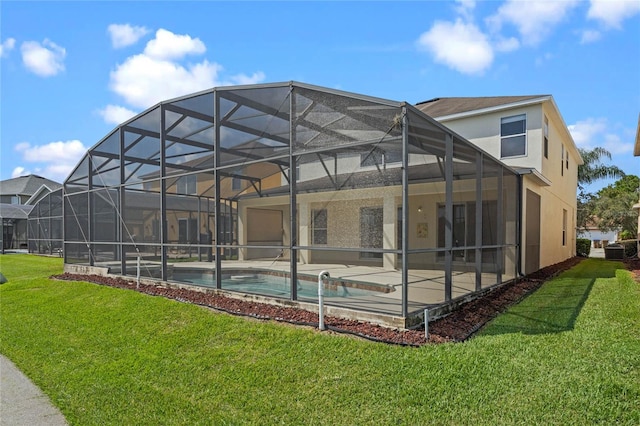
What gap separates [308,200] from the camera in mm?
6750

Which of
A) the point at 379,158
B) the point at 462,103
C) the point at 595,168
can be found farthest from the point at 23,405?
the point at 595,168

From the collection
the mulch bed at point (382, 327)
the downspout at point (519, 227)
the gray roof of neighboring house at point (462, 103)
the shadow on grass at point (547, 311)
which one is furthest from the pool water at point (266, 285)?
the gray roof of neighboring house at point (462, 103)

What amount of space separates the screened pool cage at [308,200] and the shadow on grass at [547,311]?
2.74 feet

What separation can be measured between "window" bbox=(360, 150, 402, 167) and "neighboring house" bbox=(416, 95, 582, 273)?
627cm

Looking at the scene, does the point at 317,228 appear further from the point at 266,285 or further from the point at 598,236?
the point at 598,236

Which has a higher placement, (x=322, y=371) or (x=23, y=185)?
(x=23, y=185)

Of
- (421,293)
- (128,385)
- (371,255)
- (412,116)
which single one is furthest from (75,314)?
(412,116)

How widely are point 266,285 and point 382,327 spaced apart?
2.64 meters

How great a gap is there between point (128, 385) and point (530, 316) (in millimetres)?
5874

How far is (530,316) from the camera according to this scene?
635 centimetres

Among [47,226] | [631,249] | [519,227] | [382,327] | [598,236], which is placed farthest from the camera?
→ [598,236]

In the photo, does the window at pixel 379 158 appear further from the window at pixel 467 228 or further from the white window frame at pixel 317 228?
the window at pixel 467 228

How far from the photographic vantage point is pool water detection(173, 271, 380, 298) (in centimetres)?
656

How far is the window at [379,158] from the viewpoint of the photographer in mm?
5738
